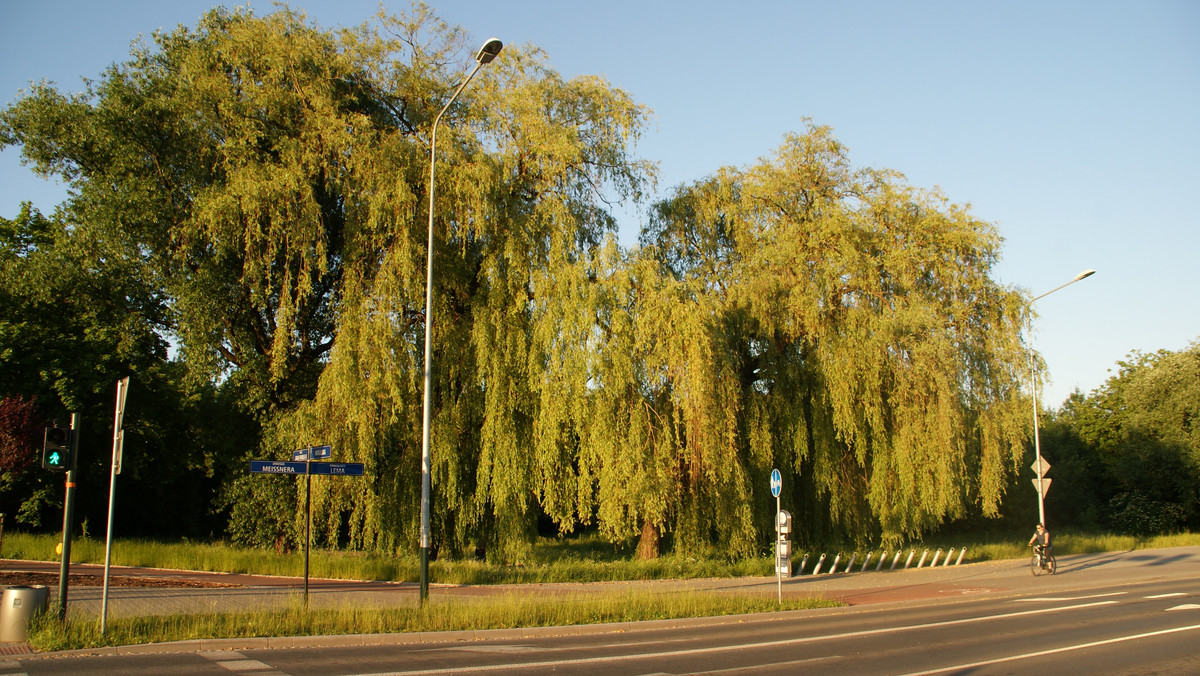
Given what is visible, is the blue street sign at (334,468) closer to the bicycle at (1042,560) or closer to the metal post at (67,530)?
the metal post at (67,530)

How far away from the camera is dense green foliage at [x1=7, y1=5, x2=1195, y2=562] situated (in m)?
19.8

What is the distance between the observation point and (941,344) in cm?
2231

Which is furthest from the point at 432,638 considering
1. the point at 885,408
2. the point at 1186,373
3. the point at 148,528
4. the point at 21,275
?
the point at 1186,373

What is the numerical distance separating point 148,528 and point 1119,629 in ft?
114

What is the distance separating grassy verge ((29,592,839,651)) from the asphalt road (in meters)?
0.38

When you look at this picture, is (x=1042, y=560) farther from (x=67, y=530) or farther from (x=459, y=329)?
(x=67, y=530)

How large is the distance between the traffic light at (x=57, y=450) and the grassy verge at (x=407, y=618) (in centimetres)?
A: 208

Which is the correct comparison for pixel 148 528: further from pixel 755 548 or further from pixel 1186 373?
pixel 1186 373

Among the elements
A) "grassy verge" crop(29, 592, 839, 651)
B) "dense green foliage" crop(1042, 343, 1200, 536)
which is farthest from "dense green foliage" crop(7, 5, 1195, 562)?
"dense green foliage" crop(1042, 343, 1200, 536)

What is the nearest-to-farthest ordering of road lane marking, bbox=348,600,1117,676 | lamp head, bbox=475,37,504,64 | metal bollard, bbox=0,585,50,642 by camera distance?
road lane marking, bbox=348,600,1117,676
metal bollard, bbox=0,585,50,642
lamp head, bbox=475,37,504,64

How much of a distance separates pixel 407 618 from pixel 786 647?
5717 millimetres

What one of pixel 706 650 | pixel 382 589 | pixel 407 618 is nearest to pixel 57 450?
pixel 407 618

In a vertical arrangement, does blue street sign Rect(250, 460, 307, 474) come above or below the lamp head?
below

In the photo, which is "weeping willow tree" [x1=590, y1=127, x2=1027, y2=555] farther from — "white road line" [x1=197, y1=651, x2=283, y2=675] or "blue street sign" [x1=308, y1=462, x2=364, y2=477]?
"white road line" [x1=197, y1=651, x2=283, y2=675]
